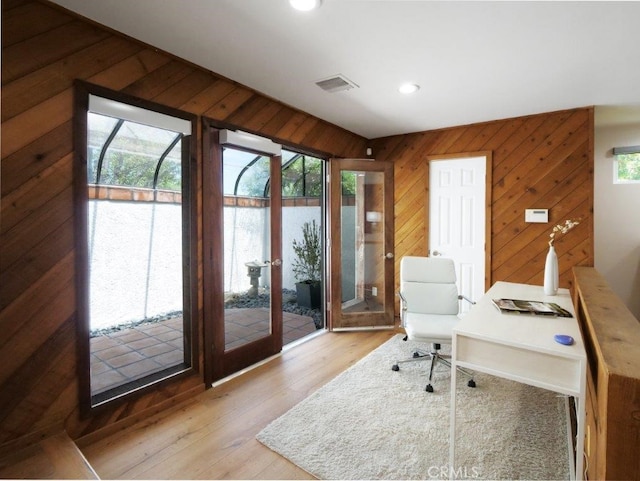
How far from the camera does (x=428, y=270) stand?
311 centimetres

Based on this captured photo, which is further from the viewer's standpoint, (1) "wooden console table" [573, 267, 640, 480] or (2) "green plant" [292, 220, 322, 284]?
(2) "green plant" [292, 220, 322, 284]

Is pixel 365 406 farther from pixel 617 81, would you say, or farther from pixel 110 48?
pixel 617 81

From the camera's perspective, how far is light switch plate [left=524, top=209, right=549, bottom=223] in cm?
351

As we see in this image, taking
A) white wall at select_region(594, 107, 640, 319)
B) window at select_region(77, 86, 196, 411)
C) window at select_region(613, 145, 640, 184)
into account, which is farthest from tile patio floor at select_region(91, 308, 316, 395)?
window at select_region(613, 145, 640, 184)

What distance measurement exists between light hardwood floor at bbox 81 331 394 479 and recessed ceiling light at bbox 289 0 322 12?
2.50 metres

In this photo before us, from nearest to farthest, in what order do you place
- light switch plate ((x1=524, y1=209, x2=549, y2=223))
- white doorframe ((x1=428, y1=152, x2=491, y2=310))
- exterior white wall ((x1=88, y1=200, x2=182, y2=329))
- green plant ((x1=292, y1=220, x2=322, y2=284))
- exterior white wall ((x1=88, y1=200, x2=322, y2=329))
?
exterior white wall ((x1=88, y1=200, x2=322, y2=329)) → exterior white wall ((x1=88, y1=200, x2=182, y2=329)) → light switch plate ((x1=524, y1=209, x2=549, y2=223)) → white doorframe ((x1=428, y1=152, x2=491, y2=310)) → green plant ((x1=292, y1=220, x2=322, y2=284))

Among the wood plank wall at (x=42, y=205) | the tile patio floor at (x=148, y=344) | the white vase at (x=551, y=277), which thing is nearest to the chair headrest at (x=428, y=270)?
the white vase at (x=551, y=277)

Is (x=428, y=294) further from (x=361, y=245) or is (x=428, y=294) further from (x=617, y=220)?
(x=617, y=220)

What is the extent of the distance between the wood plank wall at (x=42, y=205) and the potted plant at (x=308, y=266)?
3027 millimetres

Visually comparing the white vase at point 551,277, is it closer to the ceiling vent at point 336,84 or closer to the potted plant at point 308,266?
the ceiling vent at point 336,84

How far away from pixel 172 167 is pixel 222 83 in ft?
3.78

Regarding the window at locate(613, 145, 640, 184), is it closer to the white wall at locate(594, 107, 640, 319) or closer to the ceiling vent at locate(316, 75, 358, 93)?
the white wall at locate(594, 107, 640, 319)

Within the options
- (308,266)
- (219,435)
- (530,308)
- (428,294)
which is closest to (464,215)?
(428,294)

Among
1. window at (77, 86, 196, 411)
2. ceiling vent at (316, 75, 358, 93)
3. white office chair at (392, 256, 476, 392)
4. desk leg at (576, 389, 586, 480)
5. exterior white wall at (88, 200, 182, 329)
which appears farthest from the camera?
exterior white wall at (88, 200, 182, 329)
